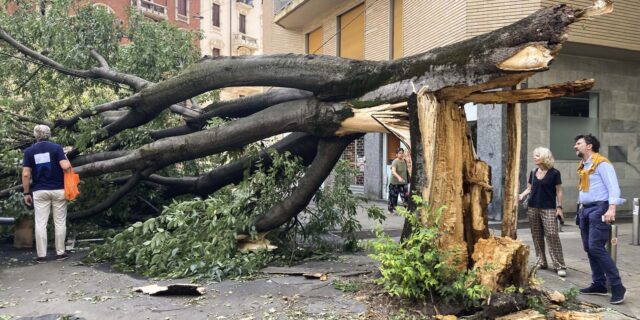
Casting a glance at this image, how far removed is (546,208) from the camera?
641 centimetres

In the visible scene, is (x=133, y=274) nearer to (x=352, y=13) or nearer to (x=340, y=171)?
(x=340, y=171)

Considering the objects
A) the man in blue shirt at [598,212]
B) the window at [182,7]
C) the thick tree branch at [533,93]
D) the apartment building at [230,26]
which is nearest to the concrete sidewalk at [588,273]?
the man in blue shirt at [598,212]

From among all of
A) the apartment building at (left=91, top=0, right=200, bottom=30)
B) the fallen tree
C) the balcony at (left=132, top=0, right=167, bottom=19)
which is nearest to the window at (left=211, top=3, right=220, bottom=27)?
the apartment building at (left=91, top=0, right=200, bottom=30)

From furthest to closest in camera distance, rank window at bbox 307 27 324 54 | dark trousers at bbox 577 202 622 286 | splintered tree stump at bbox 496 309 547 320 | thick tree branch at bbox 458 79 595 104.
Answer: window at bbox 307 27 324 54 < dark trousers at bbox 577 202 622 286 < thick tree branch at bbox 458 79 595 104 < splintered tree stump at bbox 496 309 547 320

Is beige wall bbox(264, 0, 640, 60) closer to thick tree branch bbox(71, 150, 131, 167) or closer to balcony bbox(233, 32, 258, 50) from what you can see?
thick tree branch bbox(71, 150, 131, 167)

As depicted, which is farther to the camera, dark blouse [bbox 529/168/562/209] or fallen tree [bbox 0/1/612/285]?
dark blouse [bbox 529/168/562/209]

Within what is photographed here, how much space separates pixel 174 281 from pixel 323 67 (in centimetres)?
297

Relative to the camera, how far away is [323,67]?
6.06m

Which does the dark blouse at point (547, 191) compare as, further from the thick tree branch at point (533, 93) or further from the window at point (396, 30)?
the window at point (396, 30)

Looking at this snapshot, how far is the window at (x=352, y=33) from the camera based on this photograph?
1691 cm

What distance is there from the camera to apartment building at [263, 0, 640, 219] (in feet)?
36.8

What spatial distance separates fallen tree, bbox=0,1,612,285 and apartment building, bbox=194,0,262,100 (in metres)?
36.5

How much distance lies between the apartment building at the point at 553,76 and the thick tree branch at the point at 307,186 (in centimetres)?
343

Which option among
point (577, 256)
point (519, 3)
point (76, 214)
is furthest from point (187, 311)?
point (519, 3)
